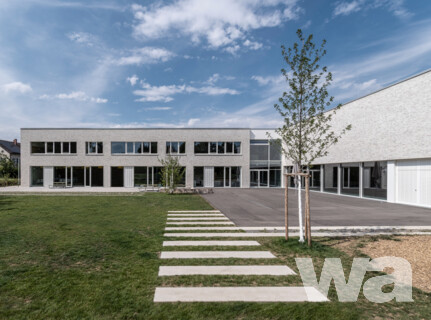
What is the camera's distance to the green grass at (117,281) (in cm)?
362

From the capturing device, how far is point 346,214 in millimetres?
12312

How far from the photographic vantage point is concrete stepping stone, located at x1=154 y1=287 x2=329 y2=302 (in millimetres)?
4020

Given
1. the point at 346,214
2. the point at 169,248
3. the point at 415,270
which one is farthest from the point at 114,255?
the point at 346,214

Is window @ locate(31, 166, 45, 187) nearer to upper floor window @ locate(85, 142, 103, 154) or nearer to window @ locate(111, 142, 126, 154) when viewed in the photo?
upper floor window @ locate(85, 142, 103, 154)

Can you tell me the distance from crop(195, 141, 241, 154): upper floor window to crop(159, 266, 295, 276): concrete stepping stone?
1004 inches

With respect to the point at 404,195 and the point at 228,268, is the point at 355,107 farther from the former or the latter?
the point at 228,268

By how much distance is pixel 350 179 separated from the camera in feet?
77.4

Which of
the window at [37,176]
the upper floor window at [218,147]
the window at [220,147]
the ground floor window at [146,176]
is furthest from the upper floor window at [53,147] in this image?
the window at [220,147]

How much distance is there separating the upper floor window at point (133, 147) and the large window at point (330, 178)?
17924 millimetres

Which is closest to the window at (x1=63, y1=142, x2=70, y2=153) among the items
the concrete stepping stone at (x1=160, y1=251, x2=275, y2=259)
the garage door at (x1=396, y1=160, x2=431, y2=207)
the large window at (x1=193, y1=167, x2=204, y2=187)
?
the large window at (x1=193, y1=167, x2=204, y2=187)

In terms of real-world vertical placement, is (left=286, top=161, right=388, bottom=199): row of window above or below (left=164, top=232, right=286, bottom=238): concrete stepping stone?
above

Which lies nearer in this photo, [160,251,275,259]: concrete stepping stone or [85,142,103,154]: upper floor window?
[160,251,275,259]: concrete stepping stone

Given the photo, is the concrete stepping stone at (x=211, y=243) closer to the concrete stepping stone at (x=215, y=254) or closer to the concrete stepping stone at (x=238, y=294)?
the concrete stepping stone at (x=215, y=254)

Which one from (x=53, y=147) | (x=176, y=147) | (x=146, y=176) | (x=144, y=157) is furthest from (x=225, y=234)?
(x=53, y=147)
